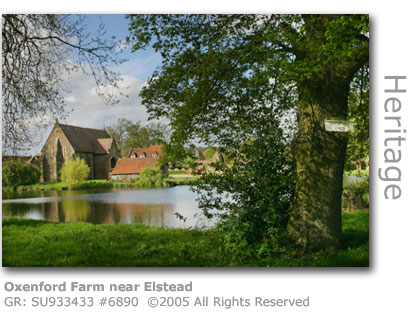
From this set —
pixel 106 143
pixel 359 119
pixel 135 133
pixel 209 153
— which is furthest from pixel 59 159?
pixel 359 119

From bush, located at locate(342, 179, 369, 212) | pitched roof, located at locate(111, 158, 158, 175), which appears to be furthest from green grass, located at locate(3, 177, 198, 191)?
bush, located at locate(342, 179, 369, 212)

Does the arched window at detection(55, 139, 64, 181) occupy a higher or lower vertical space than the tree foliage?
lower

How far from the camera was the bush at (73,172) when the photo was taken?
4270 mm

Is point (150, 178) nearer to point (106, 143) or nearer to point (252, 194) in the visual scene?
point (106, 143)

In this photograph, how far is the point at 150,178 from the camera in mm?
4285

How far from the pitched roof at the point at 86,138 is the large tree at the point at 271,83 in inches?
33.0

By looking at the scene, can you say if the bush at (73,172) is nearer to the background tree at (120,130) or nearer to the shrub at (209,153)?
the background tree at (120,130)

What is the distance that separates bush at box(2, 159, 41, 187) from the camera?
3.96 m

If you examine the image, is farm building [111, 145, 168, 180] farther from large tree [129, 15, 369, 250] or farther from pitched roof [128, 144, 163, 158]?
large tree [129, 15, 369, 250]

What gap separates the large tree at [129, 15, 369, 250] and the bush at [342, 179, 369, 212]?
416mm

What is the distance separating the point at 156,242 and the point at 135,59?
2.39 metres

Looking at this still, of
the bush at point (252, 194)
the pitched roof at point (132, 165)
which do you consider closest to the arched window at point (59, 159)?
the pitched roof at point (132, 165)

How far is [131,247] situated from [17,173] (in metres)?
1.79
